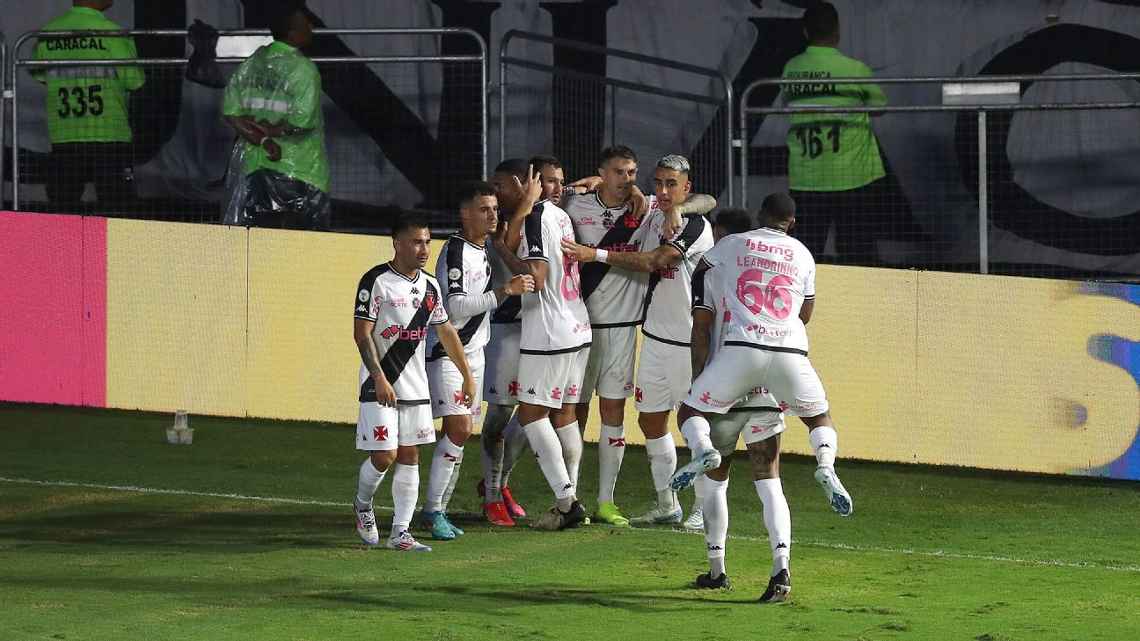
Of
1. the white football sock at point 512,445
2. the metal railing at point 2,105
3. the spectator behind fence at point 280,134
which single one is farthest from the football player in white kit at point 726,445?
the metal railing at point 2,105

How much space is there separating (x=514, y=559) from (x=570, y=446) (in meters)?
1.20

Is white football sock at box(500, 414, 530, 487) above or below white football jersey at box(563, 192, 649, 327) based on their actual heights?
below

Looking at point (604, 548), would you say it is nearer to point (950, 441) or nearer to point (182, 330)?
point (950, 441)

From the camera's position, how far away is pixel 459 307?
391 inches

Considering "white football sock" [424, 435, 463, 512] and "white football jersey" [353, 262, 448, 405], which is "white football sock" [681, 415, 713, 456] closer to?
"white football jersey" [353, 262, 448, 405]

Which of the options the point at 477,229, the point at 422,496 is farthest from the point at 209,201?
the point at 477,229

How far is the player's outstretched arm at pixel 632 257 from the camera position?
1027cm

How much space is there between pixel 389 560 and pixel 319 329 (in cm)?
503

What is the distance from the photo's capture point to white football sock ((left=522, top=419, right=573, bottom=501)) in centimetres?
1014

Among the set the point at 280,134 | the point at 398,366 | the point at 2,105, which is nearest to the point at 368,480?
the point at 398,366

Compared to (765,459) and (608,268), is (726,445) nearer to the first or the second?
(765,459)

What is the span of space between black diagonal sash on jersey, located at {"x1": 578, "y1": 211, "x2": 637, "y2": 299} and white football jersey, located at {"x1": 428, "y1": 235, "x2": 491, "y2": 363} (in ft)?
2.36

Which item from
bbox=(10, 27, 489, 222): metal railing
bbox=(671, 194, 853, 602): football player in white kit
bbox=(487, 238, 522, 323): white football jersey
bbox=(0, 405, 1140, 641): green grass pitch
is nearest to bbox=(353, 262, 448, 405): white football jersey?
bbox=(487, 238, 522, 323): white football jersey

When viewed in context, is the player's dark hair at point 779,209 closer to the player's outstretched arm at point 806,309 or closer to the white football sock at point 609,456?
the player's outstretched arm at point 806,309
